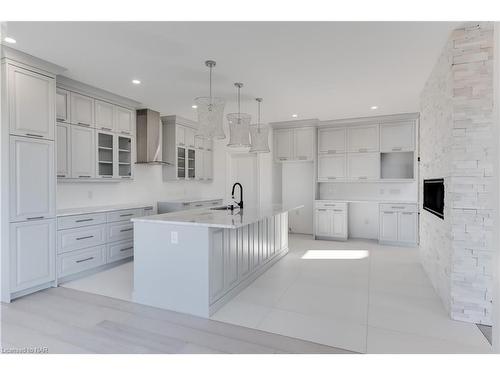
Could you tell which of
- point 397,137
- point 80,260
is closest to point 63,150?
point 80,260

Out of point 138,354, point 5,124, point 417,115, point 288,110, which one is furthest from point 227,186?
point 138,354

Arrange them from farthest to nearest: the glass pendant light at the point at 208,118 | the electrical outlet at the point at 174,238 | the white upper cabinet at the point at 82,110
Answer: the white upper cabinet at the point at 82,110
the glass pendant light at the point at 208,118
the electrical outlet at the point at 174,238

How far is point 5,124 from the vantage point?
2865mm

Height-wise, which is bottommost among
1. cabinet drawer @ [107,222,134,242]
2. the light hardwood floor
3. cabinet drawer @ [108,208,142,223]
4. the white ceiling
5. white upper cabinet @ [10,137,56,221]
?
the light hardwood floor

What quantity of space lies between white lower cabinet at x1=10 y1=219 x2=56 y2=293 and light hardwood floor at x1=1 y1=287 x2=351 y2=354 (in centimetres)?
25

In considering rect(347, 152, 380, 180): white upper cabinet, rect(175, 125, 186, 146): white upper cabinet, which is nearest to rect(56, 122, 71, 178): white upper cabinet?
rect(175, 125, 186, 146): white upper cabinet

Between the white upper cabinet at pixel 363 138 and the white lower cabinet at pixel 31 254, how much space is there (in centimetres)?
536

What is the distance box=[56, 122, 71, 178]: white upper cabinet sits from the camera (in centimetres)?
369

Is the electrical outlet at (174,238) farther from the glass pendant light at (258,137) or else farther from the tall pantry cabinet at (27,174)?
the glass pendant light at (258,137)

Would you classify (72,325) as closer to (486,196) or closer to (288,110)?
(486,196)

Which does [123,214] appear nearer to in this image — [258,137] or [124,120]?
[124,120]

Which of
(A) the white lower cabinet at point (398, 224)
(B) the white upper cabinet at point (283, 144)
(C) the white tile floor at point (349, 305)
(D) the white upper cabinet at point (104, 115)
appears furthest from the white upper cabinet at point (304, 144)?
(D) the white upper cabinet at point (104, 115)

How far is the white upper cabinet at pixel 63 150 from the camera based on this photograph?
3.69m

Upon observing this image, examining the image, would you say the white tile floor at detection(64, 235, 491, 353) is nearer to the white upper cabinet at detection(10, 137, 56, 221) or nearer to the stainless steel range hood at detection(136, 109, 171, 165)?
the white upper cabinet at detection(10, 137, 56, 221)
